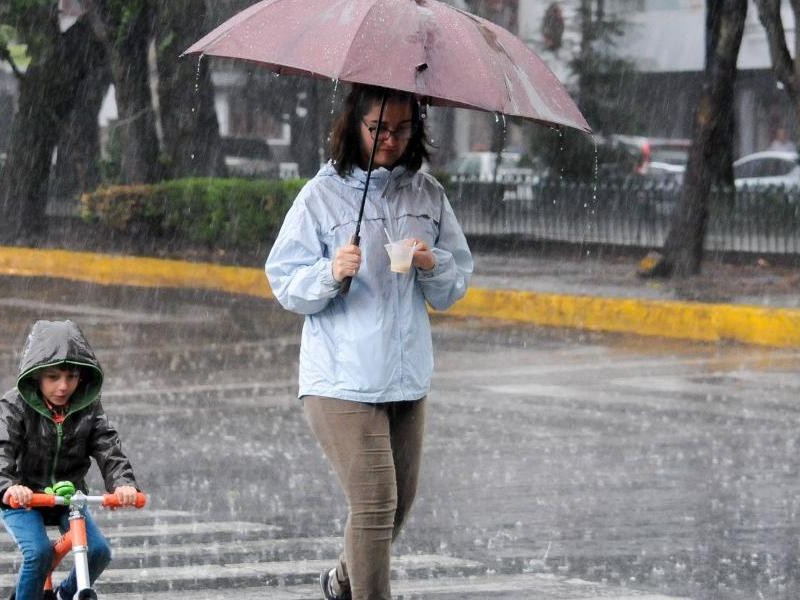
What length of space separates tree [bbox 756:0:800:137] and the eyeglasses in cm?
1324

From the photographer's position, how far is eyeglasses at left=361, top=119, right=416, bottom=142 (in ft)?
17.6

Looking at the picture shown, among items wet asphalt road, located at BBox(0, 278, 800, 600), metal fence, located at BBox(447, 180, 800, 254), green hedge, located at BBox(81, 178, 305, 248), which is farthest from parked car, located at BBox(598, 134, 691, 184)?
wet asphalt road, located at BBox(0, 278, 800, 600)

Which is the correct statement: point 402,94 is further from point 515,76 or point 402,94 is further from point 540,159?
point 540,159

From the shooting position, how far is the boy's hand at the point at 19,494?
454 centimetres

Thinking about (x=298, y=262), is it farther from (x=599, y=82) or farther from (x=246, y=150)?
(x=246, y=150)

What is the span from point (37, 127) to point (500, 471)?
59.0ft

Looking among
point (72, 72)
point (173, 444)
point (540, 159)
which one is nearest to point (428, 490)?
point (173, 444)

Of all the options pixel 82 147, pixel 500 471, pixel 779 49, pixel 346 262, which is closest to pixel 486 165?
pixel 82 147

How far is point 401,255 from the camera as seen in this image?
17.0 feet

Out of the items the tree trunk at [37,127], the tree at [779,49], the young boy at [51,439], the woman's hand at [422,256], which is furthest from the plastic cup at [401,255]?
the tree trunk at [37,127]

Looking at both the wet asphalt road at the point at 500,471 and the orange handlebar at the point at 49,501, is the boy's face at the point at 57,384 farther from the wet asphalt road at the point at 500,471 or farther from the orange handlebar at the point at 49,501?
the wet asphalt road at the point at 500,471

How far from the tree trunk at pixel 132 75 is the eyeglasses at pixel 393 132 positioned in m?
18.2

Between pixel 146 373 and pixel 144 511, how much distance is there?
5.20 metres

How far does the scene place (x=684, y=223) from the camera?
63.4ft
